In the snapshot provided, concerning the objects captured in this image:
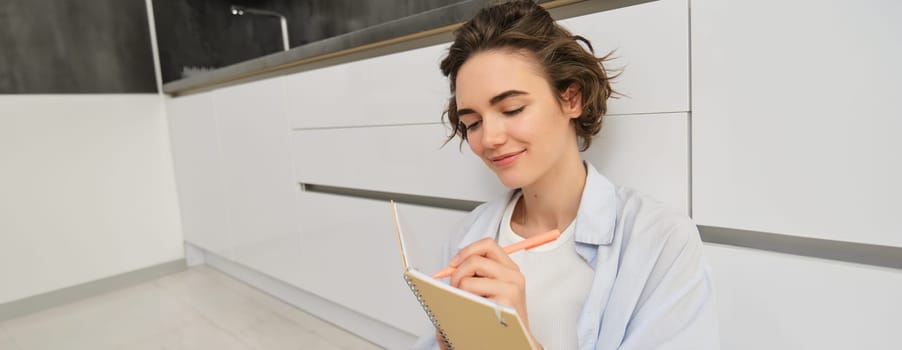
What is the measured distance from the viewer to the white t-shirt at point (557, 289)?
24.3 inches

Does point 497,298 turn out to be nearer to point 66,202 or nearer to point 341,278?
point 341,278

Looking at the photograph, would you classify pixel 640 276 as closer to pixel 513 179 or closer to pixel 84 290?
pixel 513 179

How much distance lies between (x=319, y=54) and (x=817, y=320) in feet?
3.79

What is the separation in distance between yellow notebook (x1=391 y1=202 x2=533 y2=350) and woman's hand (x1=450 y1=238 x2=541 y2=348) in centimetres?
4

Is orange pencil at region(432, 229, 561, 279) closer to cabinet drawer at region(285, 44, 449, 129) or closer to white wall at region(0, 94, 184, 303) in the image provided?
cabinet drawer at region(285, 44, 449, 129)

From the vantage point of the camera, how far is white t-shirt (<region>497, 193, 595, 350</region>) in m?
0.62

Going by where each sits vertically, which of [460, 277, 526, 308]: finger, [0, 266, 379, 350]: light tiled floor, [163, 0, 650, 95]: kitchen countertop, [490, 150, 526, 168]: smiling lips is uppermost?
[163, 0, 650, 95]: kitchen countertop

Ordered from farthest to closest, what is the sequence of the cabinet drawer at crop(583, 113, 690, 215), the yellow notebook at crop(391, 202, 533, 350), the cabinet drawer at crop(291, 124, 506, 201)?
the cabinet drawer at crop(291, 124, 506, 201) < the cabinet drawer at crop(583, 113, 690, 215) < the yellow notebook at crop(391, 202, 533, 350)

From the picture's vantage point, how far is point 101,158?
2002mm

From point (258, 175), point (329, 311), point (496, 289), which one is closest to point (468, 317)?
point (496, 289)

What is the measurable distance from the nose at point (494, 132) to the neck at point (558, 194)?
0.12 metres

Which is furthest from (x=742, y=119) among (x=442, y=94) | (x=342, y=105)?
(x=342, y=105)

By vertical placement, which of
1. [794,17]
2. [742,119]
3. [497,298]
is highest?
[794,17]

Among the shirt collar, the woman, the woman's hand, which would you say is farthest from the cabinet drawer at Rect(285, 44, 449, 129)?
the woman's hand
